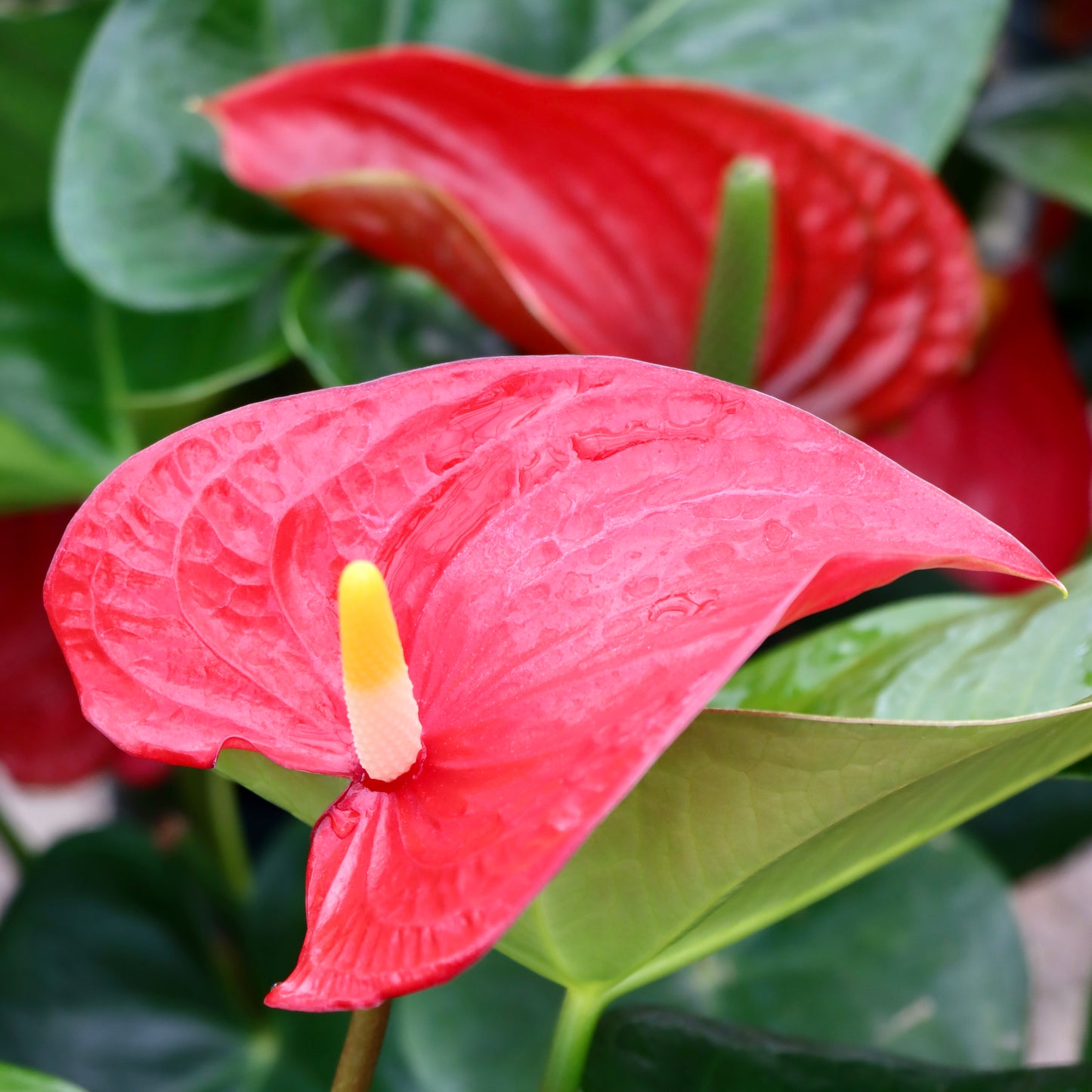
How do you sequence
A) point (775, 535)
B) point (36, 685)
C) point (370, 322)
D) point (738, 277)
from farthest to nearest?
point (36, 685), point (370, 322), point (738, 277), point (775, 535)

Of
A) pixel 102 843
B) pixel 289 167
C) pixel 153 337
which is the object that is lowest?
pixel 102 843

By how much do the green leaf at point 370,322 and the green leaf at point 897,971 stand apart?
0.26m

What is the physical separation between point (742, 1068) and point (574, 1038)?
5cm

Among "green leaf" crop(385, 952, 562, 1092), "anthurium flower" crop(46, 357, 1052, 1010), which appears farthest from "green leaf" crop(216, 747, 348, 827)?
"green leaf" crop(385, 952, 562, 1092)

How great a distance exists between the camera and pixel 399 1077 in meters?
0.47

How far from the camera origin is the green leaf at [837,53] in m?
0.49

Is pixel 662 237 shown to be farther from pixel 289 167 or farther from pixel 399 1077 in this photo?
pixel 399 1077

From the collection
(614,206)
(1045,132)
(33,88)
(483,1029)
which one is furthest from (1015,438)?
(33,88)

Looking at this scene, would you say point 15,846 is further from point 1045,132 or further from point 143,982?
point 1045,132

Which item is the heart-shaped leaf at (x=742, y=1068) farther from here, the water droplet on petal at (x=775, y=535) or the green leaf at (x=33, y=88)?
the green leaf at (x=33, y=88)

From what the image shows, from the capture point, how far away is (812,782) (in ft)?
0.72

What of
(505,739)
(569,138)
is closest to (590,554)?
(505,739)

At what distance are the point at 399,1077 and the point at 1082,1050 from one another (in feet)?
0.89

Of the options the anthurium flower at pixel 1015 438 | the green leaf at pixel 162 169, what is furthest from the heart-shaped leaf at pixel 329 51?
the anthurium flower at pixel 1015 438
